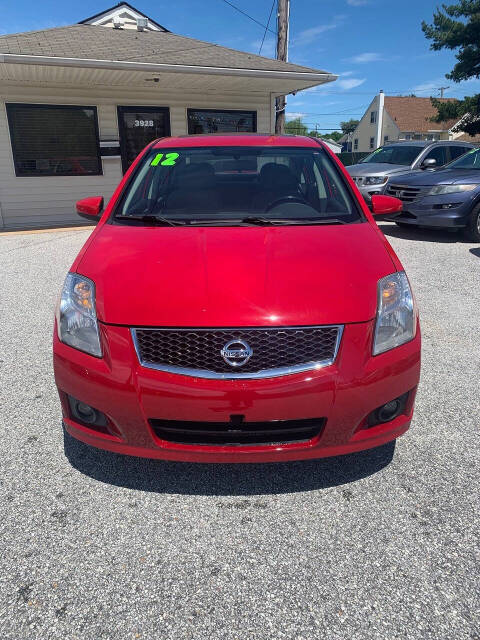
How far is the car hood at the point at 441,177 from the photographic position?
778cm

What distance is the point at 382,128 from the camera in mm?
49594

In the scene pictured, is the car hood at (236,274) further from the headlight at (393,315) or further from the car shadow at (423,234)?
the car shadow at (423,234)

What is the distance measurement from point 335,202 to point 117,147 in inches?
361

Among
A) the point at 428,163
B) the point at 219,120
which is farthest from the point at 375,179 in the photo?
the point at 219,120

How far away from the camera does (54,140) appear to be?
10.2 m

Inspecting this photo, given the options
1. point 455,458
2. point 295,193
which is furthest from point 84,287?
point 455,458

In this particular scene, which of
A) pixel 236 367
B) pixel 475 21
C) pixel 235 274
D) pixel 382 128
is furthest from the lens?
pixel 382 128

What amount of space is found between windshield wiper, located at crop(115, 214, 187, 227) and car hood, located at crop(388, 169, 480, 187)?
6.66 meters

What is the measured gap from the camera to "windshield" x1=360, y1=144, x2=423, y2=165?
10203mm

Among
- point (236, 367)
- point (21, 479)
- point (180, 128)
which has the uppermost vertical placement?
point (180, 128)

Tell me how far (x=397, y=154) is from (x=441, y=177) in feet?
9.20

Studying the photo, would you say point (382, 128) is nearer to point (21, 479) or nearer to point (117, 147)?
point (117, 147)

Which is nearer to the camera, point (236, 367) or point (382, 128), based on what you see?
point (236, 367)

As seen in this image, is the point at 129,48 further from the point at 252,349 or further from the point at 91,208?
the point at 252,349
